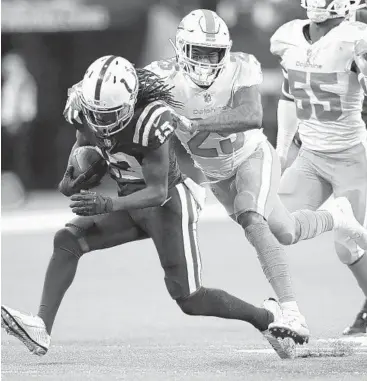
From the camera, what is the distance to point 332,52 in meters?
6.61

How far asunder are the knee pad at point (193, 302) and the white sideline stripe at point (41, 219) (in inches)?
272

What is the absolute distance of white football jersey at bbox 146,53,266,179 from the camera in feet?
20.2

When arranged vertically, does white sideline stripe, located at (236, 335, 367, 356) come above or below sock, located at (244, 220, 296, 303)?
below

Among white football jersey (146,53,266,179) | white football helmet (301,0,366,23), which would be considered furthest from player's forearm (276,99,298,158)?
white football jersey (146,53,266,179)

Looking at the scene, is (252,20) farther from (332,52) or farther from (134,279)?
(332,52)

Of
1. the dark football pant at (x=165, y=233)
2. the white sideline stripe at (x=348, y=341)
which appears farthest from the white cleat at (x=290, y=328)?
the white sideline stripe at (x=348, y=341)

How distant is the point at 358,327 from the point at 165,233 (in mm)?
1734

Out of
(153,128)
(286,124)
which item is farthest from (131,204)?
(286,124)

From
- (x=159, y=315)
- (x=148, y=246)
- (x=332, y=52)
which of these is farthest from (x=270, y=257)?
(x=148, y=246)

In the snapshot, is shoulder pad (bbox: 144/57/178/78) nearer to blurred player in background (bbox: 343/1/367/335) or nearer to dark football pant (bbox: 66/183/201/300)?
dark football pant (bbox: 66/183/201/300)

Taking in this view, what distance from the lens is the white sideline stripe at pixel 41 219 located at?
504 inches

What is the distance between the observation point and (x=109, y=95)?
533cm

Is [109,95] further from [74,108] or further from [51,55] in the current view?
[51,55]

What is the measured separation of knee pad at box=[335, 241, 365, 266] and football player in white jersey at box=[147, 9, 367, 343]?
252 millimetres
